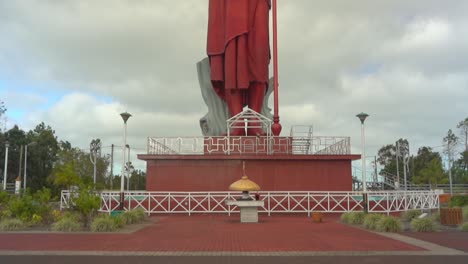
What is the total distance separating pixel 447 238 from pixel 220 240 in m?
6.06

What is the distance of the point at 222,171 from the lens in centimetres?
2103

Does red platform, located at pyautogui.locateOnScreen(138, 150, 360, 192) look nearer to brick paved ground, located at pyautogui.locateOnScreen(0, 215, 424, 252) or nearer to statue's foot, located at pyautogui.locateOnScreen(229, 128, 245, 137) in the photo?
statue's foot, located at pyautogui.locateOnScreen(229, 128, 245, 137)

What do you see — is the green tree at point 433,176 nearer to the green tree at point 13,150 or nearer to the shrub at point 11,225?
the shrub at point 11,225

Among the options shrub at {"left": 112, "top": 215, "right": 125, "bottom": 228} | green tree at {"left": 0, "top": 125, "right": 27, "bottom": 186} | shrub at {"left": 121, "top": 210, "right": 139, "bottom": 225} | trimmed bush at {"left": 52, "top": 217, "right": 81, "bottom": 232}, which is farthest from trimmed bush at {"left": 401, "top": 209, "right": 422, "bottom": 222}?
green tree at {"left": 0, "top": 125, "right": 27, "bottom": 186}

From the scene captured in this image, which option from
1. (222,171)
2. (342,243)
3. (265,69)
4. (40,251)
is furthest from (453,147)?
(40,251)

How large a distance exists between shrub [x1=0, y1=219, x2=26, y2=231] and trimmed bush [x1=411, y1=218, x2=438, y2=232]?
40.5 ft

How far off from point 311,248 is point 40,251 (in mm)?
5809

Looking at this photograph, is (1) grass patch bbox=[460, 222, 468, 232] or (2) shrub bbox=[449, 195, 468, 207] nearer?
(1) grass patch bbox=[460, 222, 468, 232]

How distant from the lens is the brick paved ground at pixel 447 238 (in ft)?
35.5

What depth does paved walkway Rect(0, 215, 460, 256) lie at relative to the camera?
9.71m

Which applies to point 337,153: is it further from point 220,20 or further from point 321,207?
point 220,20

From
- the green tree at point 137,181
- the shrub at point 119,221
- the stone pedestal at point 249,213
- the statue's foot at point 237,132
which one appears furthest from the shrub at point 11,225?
the green tree at point 137,181

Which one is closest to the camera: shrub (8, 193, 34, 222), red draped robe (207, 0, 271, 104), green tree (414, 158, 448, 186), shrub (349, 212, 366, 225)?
shrub (8, 193, 34, 222)

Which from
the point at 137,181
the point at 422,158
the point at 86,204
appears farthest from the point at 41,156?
the point at 422,158
